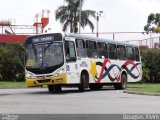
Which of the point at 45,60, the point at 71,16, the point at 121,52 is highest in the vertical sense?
the point at 71,16

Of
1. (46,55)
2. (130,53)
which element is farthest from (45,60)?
(130,53)

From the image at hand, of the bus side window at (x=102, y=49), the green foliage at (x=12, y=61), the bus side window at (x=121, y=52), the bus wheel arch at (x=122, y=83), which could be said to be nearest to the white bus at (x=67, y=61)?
the bus side window at (x=102, y=49)

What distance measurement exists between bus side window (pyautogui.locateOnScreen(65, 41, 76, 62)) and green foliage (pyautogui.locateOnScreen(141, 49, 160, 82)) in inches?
906

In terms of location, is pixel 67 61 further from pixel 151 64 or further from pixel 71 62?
pixel 151 64

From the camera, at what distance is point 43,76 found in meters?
27.1

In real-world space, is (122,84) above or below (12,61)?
below

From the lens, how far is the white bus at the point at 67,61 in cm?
2697

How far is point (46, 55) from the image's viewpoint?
89.1ft

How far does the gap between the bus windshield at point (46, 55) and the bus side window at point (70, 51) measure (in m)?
0.34

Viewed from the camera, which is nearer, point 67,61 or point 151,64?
point 67,61

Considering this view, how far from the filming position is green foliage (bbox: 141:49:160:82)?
50.0m

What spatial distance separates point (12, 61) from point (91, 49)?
1981 centimetres

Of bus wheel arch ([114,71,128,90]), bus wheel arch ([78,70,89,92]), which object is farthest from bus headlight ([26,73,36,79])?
bus wheel arch ([114,71,128,90])

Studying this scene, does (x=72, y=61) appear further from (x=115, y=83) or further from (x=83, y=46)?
(x=115, y=83)
